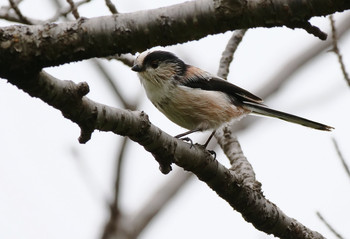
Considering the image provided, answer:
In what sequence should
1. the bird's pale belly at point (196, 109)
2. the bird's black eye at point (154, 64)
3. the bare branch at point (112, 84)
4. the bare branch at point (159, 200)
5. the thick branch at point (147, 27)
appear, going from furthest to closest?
the bare branch at point (159, 200), the bird's black eye at point (154, 64), the bare branch at point (112, 84), the bird's pale belly at point (196, 109), the thick branch at point (147, 27)

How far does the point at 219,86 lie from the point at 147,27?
8.68 ft

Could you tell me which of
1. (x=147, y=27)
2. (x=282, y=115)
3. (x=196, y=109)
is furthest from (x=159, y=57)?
(x=147, y=27)

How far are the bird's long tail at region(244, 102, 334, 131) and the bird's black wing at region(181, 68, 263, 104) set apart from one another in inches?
2.2

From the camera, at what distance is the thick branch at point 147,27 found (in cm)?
217

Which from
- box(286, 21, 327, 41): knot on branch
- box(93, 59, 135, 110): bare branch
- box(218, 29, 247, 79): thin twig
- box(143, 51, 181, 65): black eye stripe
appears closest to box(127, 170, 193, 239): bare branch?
box(93, 59, 135, 110): bare branch

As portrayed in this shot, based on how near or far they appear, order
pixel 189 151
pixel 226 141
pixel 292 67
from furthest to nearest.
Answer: pixel 292 67, pixel 226 141, pixel 189 151

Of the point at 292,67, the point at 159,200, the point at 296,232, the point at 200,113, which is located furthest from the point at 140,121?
the point at 292,67

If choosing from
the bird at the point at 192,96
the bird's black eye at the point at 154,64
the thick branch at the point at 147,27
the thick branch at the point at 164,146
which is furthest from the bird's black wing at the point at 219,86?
the thick branch at the point at 147,27

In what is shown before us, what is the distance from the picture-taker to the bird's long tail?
15.4ft

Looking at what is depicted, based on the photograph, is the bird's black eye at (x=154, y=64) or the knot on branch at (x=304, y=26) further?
the bird's black eye at (x=154, y=64)

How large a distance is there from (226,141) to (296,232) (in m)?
1.16

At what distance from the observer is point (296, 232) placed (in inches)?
142

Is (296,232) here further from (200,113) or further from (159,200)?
(159,200)

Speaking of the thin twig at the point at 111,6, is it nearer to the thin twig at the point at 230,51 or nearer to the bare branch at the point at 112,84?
the bare branch at the point at 112,84
